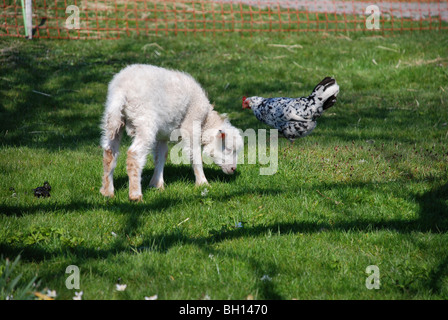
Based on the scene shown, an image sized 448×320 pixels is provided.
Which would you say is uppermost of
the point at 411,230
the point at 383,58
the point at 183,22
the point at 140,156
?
the point at 183,22

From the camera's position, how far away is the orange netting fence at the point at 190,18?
1250 centimetres

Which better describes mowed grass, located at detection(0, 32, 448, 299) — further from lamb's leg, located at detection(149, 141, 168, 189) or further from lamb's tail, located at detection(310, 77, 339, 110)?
lamb's tail, located at detection(310, 77, 339, 110)

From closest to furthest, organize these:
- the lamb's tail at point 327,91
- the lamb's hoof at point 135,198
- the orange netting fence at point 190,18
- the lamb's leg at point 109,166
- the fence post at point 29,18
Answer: the lamb's hoof at point 135,198 < the lamb's leg at point 109,166 < the lamb's tail at point 327,91 < the fence post at point 29,18 < the orange netting fence at point 190,18

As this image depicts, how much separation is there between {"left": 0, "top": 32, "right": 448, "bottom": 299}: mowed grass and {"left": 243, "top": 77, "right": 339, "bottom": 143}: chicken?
381 mm

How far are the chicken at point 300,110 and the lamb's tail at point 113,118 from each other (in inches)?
98.7

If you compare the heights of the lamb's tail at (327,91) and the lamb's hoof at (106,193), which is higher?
the lamb's tail at (327,91)

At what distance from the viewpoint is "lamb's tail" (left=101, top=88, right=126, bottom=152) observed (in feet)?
15.7

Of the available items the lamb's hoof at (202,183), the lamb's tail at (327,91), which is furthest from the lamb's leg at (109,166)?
the lamb's tail at (327,91)

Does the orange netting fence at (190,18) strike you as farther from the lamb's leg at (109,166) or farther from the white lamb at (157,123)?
the lamb's leg at (109,166)

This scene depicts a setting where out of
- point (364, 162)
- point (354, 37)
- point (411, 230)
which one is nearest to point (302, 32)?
point (354, 37)
